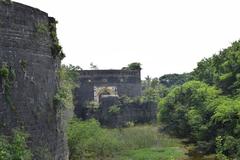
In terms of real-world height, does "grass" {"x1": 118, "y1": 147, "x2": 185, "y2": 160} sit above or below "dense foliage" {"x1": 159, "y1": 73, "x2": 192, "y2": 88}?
below

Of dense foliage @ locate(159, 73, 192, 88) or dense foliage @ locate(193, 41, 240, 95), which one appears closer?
dense foliage @ locate(193, 41, 240, 95)

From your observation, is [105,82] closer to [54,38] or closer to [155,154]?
[155,154]

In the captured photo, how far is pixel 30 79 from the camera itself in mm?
→ 12547

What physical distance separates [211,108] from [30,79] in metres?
19.7

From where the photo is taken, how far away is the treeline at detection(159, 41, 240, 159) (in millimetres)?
26125

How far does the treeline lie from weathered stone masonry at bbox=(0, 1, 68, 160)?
380 inches

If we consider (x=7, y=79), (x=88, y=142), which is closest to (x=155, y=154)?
(x=88, y=142)

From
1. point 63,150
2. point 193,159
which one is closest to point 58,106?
point 63,150

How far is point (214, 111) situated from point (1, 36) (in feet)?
67.0

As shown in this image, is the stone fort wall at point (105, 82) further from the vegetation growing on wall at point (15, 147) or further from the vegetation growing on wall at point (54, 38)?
the vegetation growing on wall at point (15, 147)

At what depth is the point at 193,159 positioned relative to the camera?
1121 inches

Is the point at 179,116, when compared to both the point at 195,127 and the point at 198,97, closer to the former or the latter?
the point at 198,97

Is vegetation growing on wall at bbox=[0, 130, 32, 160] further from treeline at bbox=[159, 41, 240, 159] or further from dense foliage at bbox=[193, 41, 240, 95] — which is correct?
dense foliage at bbox=[193, 41, 240, 95]

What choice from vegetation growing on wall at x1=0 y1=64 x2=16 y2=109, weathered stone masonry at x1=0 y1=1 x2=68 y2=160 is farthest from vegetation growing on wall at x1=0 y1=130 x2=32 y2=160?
vegetation growing on wall at x1=0 y1=64 x2=16 y2=109
